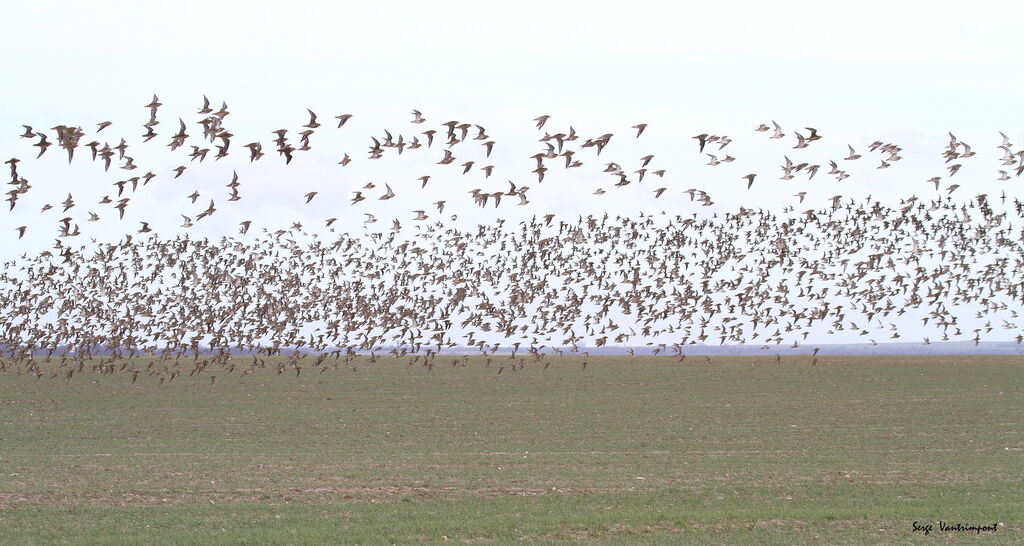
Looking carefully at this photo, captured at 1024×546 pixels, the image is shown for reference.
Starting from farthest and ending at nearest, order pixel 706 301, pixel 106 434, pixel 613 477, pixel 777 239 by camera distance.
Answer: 1. pixel 706 301
2. pixel 777 239
3. pixel 106 434
4. pixel 613 477

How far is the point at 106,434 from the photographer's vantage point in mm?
43188

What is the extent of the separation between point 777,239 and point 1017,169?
22207 millimetres

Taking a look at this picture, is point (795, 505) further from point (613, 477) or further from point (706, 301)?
point (706, 301)

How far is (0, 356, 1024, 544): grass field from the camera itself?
2219cm

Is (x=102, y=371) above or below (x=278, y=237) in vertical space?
below

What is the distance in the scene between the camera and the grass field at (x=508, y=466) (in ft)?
72.8

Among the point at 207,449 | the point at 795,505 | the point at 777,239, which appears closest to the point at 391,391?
the point at 777,239

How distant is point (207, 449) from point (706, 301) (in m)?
A: 28.3

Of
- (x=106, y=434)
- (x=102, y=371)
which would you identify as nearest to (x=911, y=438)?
(x=106, y=434)

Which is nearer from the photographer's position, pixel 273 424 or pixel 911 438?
pixel 911 438

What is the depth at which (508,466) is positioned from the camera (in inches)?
1276

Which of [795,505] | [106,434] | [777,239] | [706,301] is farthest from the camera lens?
[706,301]

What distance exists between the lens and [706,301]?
58.2 metres

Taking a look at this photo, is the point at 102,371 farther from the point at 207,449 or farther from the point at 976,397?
the point at 976,397
